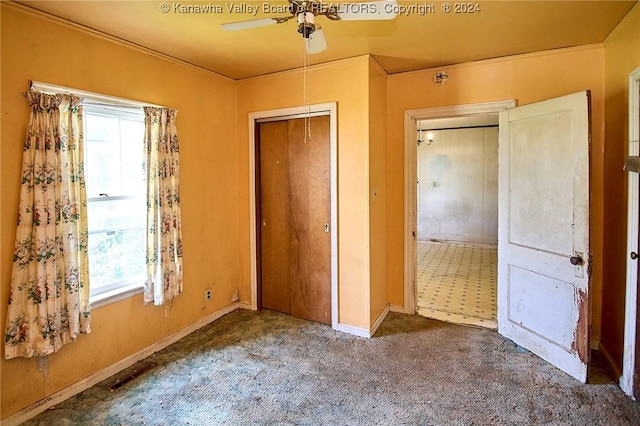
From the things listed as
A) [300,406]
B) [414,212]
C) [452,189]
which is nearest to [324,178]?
[414,212]

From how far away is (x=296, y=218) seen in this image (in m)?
3.61

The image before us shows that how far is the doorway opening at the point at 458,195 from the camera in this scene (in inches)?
253

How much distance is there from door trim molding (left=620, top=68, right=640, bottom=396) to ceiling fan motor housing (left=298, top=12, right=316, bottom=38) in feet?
6.83

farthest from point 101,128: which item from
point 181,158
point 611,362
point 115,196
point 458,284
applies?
point 458,284

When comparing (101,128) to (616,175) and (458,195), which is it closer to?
(616,175)

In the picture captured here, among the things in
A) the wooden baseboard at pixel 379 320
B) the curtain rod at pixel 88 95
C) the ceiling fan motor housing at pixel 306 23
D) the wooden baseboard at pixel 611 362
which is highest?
the ceiling fan motor housing at pixel 306 23

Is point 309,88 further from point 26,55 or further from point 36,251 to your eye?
point 36,251

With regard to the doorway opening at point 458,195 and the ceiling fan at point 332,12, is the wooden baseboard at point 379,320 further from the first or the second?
the ceiling fan at point 332,12

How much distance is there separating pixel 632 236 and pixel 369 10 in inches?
86.8

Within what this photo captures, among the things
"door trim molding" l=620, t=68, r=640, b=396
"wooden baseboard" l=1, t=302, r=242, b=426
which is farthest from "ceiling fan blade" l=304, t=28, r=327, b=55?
"wooden baseboard" l=1, t=302, r=242, b=426

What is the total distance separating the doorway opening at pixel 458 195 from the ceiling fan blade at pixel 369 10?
14.6ft

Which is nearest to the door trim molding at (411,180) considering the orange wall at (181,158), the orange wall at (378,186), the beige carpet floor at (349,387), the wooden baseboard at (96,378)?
the orange wall at (378,186)

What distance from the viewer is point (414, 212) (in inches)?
144

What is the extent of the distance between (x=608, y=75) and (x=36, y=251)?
4.29 metres
